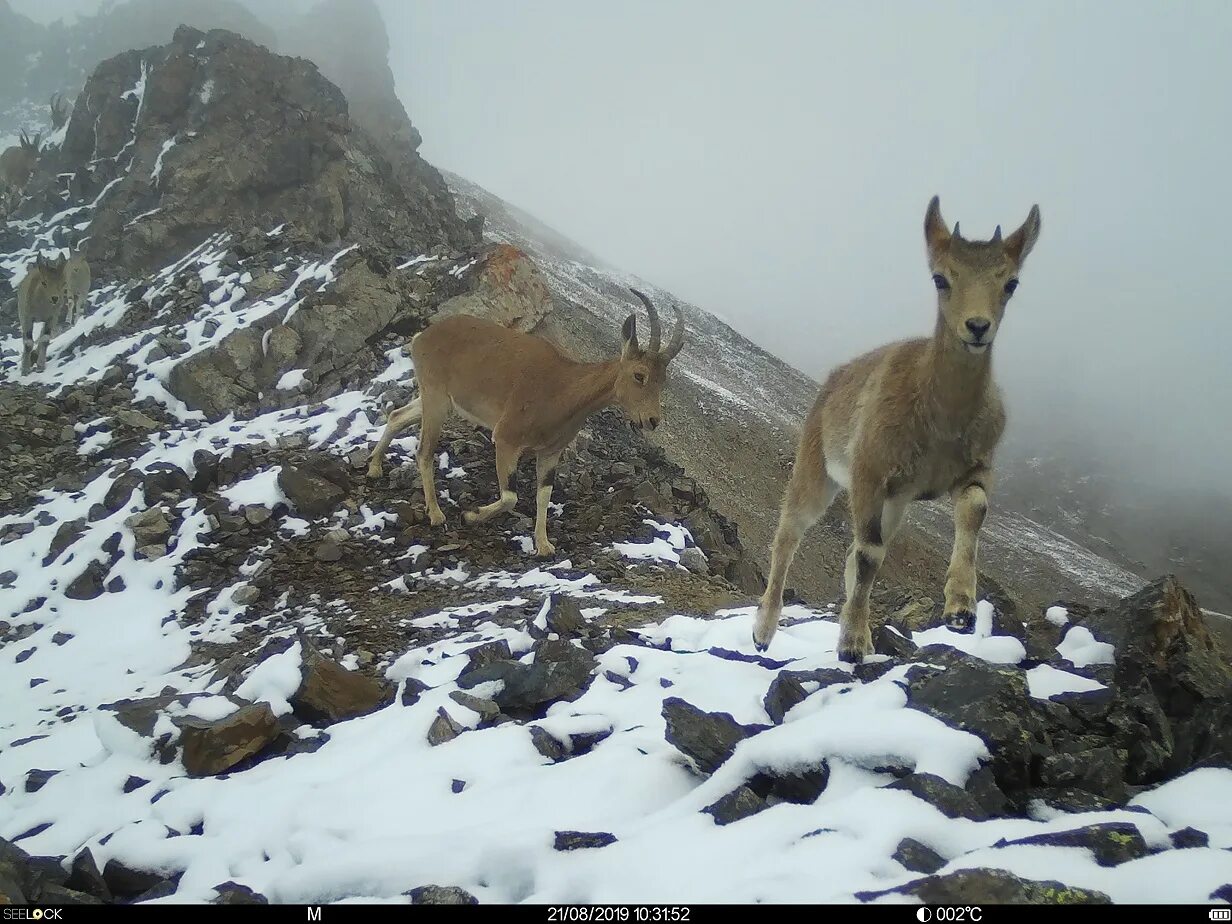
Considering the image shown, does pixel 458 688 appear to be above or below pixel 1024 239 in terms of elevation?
below

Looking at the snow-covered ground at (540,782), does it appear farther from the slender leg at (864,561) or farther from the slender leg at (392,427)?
the slender leg at (392,427)

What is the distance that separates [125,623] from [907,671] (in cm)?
1038

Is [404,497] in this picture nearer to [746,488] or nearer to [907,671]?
[907,671]

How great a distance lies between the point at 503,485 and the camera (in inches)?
491

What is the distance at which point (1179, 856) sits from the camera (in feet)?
9.53

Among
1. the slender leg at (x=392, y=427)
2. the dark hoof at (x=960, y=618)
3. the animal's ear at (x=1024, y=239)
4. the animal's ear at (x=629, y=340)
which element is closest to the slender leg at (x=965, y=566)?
the dark hoof at (x=960, y=618)

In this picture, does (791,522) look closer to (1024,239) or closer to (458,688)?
(1024,239)

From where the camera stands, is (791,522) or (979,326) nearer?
(979,326)

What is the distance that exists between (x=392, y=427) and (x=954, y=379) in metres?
10.9

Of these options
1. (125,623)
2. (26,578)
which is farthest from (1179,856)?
(26,578)

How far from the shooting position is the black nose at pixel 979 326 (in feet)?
16.1

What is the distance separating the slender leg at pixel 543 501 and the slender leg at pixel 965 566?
7.60 meters

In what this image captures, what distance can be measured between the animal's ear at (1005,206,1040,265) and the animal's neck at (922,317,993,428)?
669 millimetres
